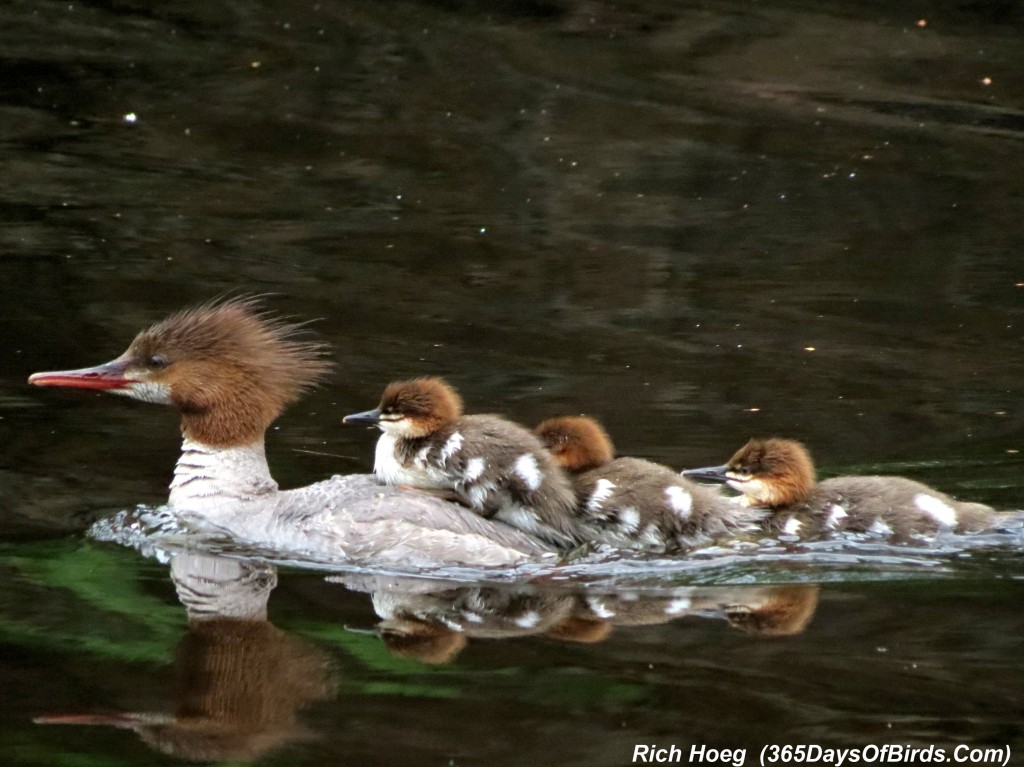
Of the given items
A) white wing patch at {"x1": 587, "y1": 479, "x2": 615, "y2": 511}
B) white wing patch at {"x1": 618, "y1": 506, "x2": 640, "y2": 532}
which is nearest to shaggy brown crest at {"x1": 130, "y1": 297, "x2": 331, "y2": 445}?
white wing patch at {"x1": 587, "y1": 479, "x2": 615, "y2": 511}

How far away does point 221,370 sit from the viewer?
7000mm

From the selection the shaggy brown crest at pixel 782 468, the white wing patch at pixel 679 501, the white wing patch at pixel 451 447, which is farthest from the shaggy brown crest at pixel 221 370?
the shaggy brown crest at pixel 782 468

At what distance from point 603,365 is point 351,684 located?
4021 mm

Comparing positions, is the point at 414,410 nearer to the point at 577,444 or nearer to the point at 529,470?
the point at 529,470

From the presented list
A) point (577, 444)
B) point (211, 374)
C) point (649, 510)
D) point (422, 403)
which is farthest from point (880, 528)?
point (211, 374)

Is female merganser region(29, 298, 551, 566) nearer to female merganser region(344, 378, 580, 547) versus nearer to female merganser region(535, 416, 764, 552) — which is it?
female merganser region(344, 378, 580, 547)

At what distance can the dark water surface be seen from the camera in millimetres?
5348

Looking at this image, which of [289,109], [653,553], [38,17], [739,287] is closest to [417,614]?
[653,553]

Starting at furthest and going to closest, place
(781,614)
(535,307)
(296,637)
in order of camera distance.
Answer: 1. (535,307)
2. (781,614)
3. (296,637)

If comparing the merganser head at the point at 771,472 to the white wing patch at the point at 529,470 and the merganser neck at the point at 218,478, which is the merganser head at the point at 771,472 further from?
the merganser neck at the point at 218,478

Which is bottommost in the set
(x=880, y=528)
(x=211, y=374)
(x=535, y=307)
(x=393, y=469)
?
(x=880, y=528)

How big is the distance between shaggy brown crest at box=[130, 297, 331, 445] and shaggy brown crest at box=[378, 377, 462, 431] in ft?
1.36

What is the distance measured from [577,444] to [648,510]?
0.46 meters

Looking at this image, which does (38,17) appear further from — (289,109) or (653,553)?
(653,553)
